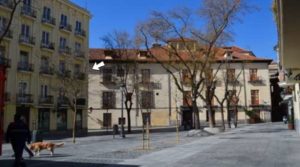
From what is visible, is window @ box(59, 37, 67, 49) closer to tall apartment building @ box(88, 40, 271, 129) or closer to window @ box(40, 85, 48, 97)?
window @ box(40, 85, 48, 97)

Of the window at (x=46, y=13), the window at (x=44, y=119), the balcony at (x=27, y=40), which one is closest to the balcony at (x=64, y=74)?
the window at (x=44, y=119)

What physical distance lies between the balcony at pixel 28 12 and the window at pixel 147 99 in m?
27.8

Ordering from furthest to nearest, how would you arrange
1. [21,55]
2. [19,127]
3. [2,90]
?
[21,55] < [19,127] < [2,90]

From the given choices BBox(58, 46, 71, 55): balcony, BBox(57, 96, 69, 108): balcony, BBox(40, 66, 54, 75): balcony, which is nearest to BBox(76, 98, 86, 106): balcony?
BBox(57, 96, 69, 108): balcony

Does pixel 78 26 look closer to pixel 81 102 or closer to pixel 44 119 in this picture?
pixel 81 102

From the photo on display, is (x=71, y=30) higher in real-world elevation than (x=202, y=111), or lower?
higher

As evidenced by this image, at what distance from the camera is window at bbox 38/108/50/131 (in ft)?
154

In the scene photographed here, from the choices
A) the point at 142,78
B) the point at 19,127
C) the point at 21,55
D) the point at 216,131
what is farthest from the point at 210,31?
the point at 142,78

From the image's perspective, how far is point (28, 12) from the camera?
44.7 metres

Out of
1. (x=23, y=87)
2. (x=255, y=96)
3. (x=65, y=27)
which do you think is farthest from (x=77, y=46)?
(x=255, y=96)

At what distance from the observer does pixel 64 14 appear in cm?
5181

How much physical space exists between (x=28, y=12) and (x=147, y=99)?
2974 cm

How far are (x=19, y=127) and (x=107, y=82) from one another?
5815 centimetres

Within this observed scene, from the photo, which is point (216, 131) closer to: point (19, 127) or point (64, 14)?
point (64, 14)
